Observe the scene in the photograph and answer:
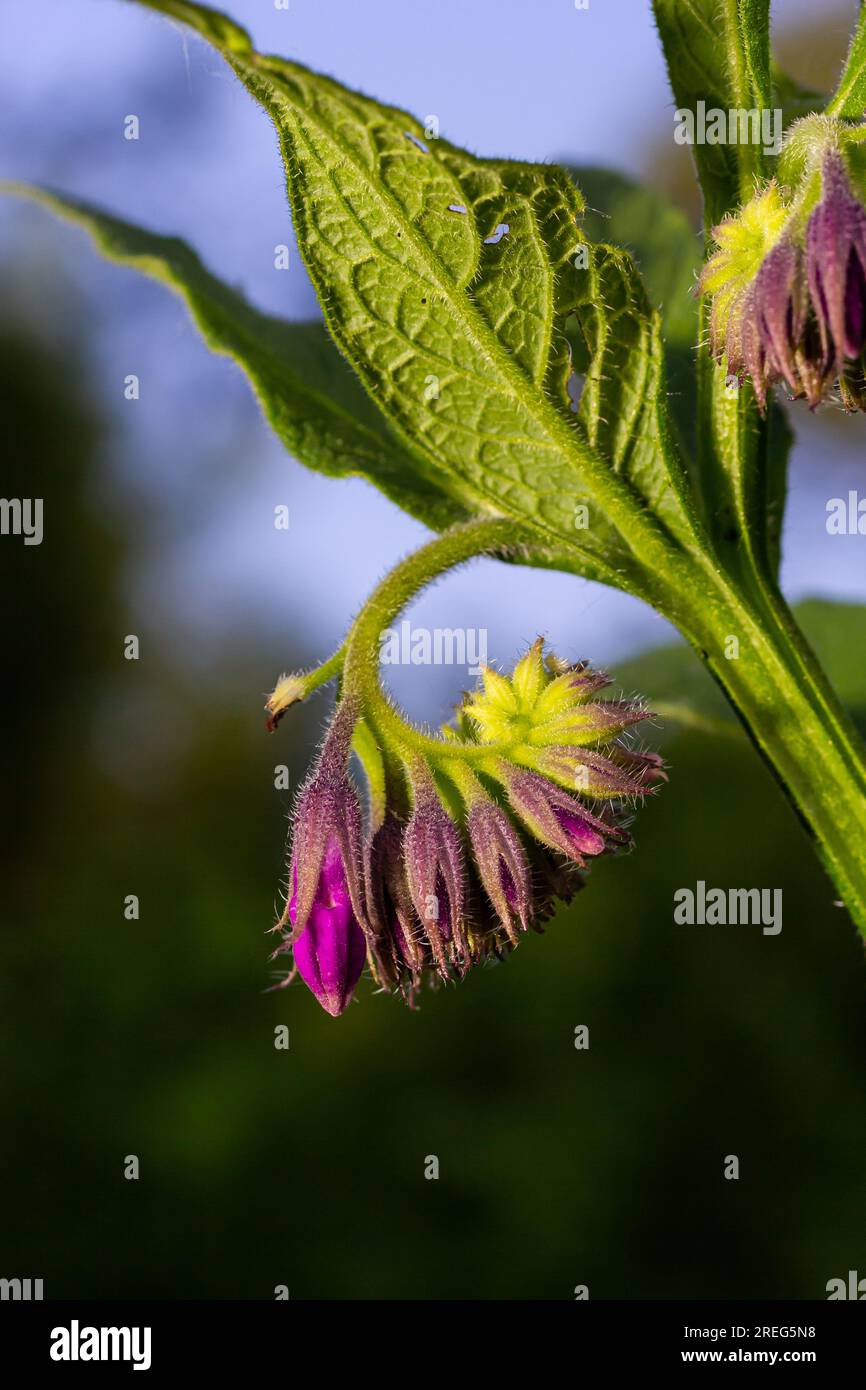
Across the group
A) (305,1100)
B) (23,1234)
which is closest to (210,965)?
(305,1100)

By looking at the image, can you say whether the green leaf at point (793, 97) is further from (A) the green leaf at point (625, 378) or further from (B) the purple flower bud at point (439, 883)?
(B) the purple flower bud at point (439, 883)

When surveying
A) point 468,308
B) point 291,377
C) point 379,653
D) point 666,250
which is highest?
point 666,250

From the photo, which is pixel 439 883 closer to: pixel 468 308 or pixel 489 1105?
pixel 468 308

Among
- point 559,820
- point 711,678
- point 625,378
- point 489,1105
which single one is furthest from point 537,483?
point 489,1105

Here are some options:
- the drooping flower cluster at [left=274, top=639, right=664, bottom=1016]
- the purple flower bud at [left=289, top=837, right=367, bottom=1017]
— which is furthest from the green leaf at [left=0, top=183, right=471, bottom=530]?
the purple flower bud at [left=289, top=837, right=367, bottom=1017]

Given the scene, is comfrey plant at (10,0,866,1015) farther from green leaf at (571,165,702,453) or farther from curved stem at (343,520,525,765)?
green leaf at (571,165,702,453)
